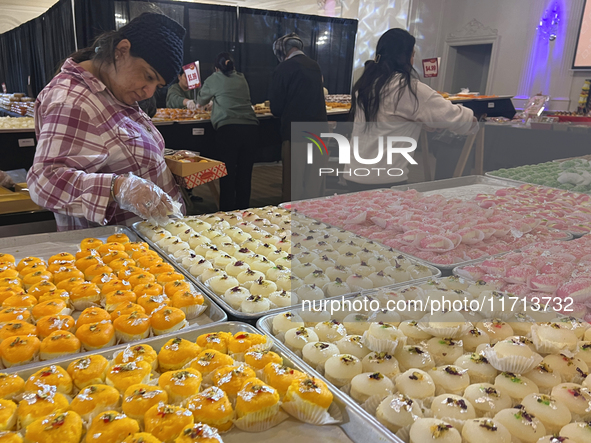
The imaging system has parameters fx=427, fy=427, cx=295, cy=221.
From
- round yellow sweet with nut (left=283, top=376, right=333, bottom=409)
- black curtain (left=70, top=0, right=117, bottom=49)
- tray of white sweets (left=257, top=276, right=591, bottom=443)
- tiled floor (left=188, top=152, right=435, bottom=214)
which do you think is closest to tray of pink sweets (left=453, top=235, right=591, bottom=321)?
tray of white sweets (left=257, top=276, right=591, bottom=443)

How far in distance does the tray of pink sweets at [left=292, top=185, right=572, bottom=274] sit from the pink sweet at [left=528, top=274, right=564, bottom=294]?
0.28 m

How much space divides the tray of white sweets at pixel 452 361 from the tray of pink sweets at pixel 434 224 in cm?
45

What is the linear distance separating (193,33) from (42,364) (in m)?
8.26

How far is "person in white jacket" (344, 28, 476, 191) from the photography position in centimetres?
300

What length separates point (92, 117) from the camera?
193 centimetres

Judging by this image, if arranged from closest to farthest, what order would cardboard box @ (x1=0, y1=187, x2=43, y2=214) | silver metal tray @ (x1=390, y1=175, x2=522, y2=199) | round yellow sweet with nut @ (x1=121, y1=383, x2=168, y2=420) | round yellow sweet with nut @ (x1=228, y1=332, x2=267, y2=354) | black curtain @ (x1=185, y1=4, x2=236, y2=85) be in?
round yellow sweet with nut @ (x1=121, y1=383, x2=168, y2=420) < round yellow sweet with nut @ (x1=228, y1=332, x2=267, y2=354) < cardboard box @ (x1=0, y1=187, x2=43, y2=214) < silver metal tray @ (x1=390, y1=175, x2=522, y2=199) < black curtain @ (x1=185, y1=4, x2=236, y2=85)

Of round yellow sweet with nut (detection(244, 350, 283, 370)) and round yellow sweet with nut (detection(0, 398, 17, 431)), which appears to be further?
round yellow sweet with nut (detection(244, 350, 283, 370))

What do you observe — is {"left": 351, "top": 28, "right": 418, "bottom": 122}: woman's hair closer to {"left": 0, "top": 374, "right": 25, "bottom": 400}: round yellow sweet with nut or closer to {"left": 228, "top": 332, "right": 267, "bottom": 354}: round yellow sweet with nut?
{"left": 228, "top": 332, "right": 267, "bottom": 354}: round yellow sweet with nut

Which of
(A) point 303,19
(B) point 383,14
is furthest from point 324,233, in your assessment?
(B) point 383,14

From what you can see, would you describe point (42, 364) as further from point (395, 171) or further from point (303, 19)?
point (303, 19)

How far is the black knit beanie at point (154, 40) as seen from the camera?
1.89 meters

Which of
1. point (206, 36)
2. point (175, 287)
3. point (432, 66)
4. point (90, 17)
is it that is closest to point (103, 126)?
point (175, 287)

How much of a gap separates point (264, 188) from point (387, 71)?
14.0 feet

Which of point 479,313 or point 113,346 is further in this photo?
point 479,313
